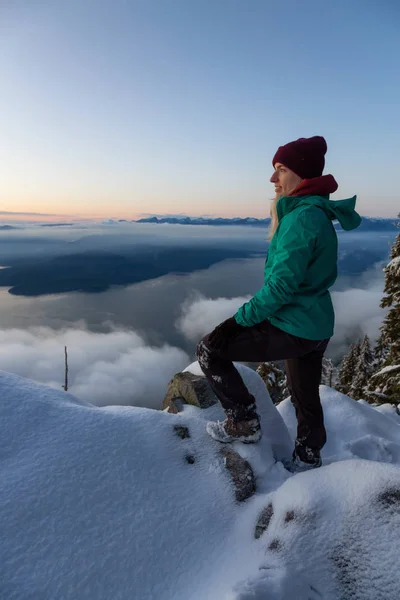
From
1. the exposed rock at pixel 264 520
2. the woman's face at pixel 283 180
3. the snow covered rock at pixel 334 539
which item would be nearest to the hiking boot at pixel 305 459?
the snow covered rock at pixel 334 539

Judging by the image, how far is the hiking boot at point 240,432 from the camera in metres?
4.41

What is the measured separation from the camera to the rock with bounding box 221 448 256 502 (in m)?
3.84

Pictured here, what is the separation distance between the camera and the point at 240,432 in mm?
4406

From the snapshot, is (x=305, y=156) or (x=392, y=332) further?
(x=392, y=332)

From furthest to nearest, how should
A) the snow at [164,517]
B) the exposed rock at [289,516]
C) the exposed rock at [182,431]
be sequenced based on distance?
the exposed rock at [182,431] → the exposed rock at [289,516] → the snow at [164,517]

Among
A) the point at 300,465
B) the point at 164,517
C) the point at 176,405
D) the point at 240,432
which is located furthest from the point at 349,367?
the point at 164,517

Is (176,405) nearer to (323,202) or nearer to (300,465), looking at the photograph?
(300,465)

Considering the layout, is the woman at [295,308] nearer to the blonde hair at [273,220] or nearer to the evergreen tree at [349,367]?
the blonde hair at [273,220]


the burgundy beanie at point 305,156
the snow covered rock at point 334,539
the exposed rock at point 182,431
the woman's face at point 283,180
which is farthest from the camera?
the exposed rock at point 182,431

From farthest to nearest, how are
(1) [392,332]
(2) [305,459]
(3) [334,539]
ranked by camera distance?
(1) [392,332] < (2) [305,459] < (3) [334,539]

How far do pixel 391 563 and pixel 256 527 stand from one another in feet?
4.31

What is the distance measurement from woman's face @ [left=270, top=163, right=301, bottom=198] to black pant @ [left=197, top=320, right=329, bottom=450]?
Answer: 162 cm

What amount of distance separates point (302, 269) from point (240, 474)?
2.69 metres

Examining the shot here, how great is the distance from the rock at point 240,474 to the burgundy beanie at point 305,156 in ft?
12.0
